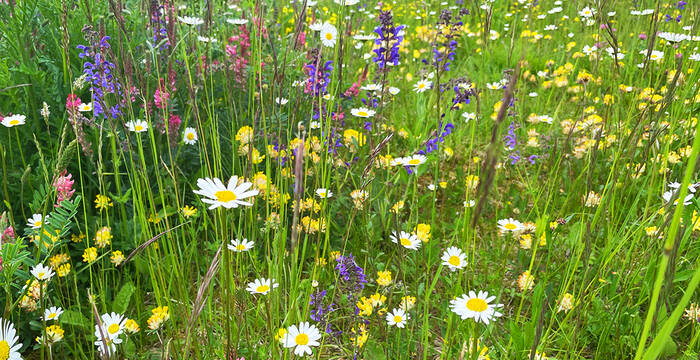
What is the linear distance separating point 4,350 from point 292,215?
108 centimetres

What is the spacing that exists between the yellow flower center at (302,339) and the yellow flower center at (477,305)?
39 centimetres

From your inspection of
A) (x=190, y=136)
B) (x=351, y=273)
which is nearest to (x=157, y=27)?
(x=190, y=136)

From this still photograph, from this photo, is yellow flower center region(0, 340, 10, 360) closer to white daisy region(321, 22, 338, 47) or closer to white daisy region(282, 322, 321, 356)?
white daisy region(282, 322, 321, 356)

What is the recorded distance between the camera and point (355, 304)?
1.36 m

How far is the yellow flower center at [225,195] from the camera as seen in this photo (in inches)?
32.9

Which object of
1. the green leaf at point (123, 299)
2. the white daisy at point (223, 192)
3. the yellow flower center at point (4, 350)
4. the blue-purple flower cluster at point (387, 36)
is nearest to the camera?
the white daisy at point (223, 192)

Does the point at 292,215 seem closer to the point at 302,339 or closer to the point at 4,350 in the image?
the point at 302,339

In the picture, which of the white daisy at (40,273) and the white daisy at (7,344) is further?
the white daisy at (40,273)

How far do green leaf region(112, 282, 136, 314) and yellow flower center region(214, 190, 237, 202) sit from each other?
30.7 inches

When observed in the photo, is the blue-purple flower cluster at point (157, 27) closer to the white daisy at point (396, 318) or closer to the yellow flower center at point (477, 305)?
the white daisy at point (396, 318)

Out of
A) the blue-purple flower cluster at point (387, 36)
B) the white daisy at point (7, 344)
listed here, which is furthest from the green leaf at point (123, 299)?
the blue-purple flower cluster at point (387, 36)

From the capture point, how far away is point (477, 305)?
1.16 meters

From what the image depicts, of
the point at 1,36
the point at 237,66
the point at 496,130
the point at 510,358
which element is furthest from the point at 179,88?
the point at 496,130

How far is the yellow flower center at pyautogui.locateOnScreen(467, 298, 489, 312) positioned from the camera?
114 cm
